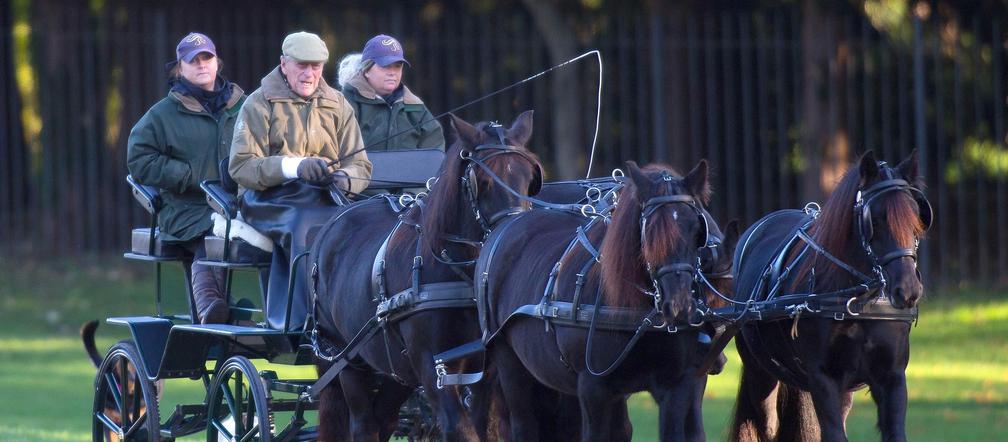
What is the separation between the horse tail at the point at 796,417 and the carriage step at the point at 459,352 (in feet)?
5.14

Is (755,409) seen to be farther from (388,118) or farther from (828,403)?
(388,118)

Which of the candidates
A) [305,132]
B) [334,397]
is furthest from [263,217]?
[334,397]

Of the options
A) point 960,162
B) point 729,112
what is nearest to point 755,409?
point 729,112

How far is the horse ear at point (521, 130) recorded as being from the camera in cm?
637

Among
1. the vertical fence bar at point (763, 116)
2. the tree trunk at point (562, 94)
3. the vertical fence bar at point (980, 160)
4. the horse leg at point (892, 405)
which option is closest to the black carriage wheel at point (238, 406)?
the horse leg at point (892, 405)

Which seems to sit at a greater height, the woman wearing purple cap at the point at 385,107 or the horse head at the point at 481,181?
the woman wearing purple cap at the point at 385,107

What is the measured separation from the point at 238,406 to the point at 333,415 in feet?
1.52

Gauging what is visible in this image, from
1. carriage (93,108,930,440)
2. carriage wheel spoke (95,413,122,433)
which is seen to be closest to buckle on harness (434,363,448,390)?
carriage (93,108,930,440)

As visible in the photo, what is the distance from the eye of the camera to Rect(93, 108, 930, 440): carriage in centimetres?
538

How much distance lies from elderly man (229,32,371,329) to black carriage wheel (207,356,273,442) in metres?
0.34

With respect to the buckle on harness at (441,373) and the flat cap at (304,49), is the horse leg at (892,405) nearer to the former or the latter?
the buckle on harness at (441,373)

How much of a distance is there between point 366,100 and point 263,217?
1.07 metres

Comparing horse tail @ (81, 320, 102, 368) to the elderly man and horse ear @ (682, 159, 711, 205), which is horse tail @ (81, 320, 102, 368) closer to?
the elderly man

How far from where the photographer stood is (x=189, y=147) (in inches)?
317
